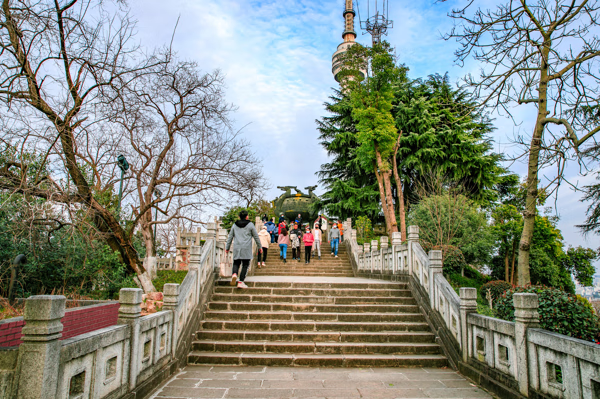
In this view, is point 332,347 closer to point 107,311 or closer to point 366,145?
point 107,311

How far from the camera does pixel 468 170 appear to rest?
84.0ft

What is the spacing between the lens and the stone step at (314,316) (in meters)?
7.20

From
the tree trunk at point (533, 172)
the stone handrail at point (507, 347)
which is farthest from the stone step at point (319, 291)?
the tree trunk at point (533, 172)

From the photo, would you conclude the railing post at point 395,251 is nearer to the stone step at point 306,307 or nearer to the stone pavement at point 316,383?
the stone step at point 306,307

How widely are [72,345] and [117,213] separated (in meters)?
9.47

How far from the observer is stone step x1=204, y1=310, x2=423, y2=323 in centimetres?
720

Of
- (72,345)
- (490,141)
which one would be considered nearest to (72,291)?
(72,345)

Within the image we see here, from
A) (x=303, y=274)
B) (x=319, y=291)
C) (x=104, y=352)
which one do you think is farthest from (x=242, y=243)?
(x=303, y=274)

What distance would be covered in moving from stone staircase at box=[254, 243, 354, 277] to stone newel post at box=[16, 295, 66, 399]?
11253 mm

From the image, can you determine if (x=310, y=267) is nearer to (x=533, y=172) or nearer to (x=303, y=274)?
(x=303, y=274)

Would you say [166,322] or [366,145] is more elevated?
[366,145]

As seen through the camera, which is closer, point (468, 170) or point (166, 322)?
point (166, 322)

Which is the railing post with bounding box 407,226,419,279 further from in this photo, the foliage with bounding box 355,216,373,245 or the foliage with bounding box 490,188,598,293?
the foliage with bounding box 355,216,373,245

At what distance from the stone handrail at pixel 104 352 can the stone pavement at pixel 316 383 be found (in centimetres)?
40
